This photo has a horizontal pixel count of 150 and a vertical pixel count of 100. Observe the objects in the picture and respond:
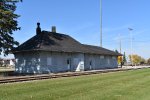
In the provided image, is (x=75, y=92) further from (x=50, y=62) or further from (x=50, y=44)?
(x=50, y=44)

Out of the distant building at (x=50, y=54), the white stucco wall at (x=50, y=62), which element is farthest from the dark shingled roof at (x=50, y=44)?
the white stucco wall at (x=50, y=62)

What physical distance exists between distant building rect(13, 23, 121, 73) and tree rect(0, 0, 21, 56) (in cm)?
292

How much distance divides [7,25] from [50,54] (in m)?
8.16

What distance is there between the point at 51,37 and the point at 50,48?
5.29m

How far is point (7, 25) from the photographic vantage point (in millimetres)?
40938

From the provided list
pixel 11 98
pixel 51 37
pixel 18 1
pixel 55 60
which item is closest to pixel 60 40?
pixel 51 37

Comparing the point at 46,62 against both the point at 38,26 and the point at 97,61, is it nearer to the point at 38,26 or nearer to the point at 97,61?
the point at 38,26

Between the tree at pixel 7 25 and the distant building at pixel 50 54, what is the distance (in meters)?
2.92

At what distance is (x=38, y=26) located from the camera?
51062mm

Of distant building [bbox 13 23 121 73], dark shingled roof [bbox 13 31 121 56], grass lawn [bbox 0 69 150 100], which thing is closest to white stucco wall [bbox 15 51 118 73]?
distant building [bbox 13 23 121 73]

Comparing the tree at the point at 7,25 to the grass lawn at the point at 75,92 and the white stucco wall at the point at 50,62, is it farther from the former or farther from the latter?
the grass lawn at the point at 75,92

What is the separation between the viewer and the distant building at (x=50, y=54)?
147ft

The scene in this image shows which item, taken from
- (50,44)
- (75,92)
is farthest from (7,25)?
(75,92)

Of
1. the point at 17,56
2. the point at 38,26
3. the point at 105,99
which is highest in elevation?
the point at 38,26
